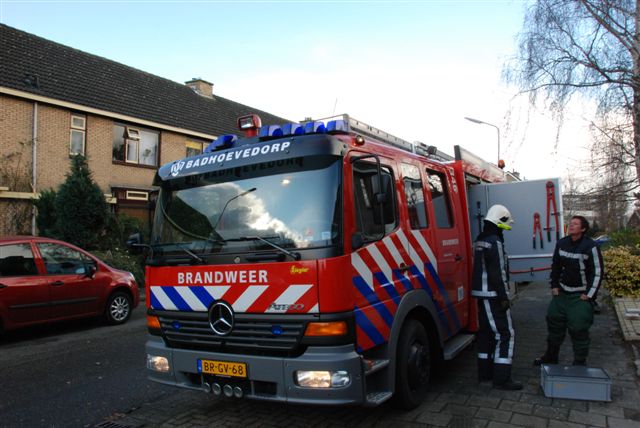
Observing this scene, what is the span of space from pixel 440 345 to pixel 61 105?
48.0 ft

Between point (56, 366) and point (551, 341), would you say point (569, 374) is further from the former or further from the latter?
point (56, 366)

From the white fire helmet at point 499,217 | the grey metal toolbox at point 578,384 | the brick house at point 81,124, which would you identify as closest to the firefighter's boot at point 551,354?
the grey metal toolbox at point 578,384

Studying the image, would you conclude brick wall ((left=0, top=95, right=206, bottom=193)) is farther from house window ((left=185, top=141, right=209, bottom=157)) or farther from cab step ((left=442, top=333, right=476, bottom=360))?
cab step ((left=442, top=333, right=476, bottom=360))

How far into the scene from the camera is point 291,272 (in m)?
3.51

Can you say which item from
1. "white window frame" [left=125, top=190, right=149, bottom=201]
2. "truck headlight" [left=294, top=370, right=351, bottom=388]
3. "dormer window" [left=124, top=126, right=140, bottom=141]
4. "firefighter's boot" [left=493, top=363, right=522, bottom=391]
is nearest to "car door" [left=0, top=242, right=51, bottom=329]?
"truck headlight" [left=294, top=370, right=351, bottom=388]

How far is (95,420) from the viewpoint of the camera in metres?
4.45

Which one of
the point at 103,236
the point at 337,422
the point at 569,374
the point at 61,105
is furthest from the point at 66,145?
the point at 569,374

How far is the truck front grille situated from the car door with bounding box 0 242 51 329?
14.6 ft

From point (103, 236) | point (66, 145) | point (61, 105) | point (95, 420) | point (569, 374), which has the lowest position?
point (95, 420)

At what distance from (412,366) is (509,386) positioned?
1.32 meters

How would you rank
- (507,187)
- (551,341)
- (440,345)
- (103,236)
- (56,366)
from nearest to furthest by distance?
1. (440,345)
2. (551,341)
3. (56,366)
4. (507,187)
5. (103,236)

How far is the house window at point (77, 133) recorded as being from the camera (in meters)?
15.5

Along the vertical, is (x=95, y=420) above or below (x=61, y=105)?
below

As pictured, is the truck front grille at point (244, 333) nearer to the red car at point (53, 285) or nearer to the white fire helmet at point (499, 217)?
the white fire helmet at point (499, 217)
